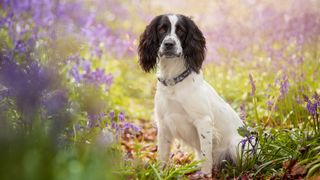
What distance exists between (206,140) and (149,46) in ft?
2.97

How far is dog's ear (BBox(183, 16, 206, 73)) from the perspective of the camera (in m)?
4.12

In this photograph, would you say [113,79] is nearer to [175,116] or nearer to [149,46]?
[149,46]

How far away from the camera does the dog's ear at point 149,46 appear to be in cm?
425

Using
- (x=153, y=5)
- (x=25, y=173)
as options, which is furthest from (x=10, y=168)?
(x=153, y=5)

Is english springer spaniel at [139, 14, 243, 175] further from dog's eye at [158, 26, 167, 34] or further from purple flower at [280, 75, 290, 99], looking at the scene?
purple flower at [280, 75, 290, 99]

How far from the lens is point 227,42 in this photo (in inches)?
300

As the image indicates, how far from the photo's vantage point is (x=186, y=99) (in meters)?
4.01

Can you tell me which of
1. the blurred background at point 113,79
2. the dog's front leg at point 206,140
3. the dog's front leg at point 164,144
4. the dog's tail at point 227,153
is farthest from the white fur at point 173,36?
the dog's tail at point 227,153

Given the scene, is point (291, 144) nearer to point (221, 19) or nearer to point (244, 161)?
point (244, 161)

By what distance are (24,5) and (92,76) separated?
1.11 m

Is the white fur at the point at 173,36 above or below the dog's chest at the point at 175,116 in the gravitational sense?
above

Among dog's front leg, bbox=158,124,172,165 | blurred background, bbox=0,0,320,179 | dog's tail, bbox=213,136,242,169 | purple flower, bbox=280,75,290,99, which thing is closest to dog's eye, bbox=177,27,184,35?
blurred background, bbox=0,0,320,179

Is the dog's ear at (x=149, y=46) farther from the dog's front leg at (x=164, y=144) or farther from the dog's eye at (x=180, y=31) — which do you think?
the dog's front leg at (x=164, y=144)

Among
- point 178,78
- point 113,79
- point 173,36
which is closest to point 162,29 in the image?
point 173,36
